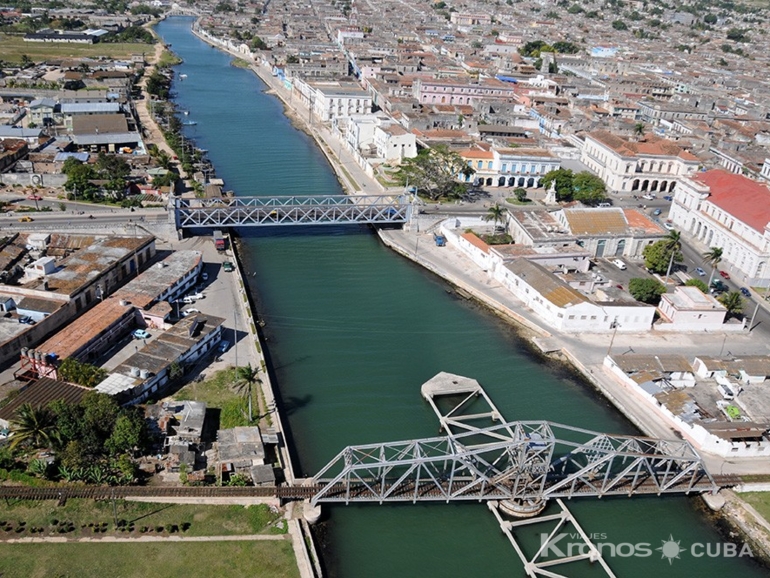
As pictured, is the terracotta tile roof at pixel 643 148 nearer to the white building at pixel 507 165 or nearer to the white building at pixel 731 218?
the white building at pixel 507 165

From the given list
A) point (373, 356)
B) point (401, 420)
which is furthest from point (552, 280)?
point (401, 420)

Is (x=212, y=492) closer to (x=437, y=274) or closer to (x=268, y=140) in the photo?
(x=437, y=274)

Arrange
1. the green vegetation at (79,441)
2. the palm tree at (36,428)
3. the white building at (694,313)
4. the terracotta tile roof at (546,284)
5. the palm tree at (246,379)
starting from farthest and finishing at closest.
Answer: the white building at (694,313), the terracotta tile roof at (546,284), the palm tree at (246,379), the palm tree at (36,428), the green vegetation at (79,441)

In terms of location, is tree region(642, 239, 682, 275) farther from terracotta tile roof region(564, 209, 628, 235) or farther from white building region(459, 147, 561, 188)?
white building region(459, 147, 561, 188)

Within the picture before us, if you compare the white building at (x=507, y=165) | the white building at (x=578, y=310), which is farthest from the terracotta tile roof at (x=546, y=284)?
the white building at (x=507, y=165)

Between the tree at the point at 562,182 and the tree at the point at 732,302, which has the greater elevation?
the tree at the point at 562,182
